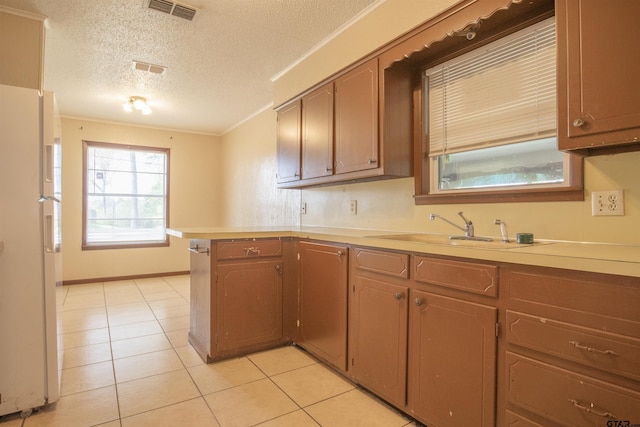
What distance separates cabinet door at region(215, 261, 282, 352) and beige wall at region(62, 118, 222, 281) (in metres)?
3.73

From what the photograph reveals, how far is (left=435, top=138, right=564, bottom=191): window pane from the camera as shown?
179 centimetres

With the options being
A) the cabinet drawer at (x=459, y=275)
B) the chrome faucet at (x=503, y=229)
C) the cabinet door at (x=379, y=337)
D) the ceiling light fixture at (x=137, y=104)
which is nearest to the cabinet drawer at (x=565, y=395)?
the cabinet drawer at (x=459, y=275)

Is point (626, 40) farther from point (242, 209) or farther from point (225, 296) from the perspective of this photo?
point (242, 209)

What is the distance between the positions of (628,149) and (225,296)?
2446 mm

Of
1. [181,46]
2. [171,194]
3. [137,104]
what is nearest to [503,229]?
[181,46]

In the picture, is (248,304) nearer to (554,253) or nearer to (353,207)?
(353,207)

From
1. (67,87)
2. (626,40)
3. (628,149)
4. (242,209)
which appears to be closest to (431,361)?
(628,149)

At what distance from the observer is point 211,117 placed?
5254 millimetres

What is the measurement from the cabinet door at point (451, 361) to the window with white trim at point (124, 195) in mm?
5174

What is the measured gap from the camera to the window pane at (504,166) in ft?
5.89

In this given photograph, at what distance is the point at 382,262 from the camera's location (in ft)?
6.40

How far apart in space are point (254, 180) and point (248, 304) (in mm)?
2738

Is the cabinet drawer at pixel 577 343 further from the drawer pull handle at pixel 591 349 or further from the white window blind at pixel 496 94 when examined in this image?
the white window blind at pixel 496 94

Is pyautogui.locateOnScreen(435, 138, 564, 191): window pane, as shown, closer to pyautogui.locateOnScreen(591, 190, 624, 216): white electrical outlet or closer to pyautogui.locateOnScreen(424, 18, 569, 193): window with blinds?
pyautogui.locateOnScreen(424, 18, 569, 193): window with blinds
